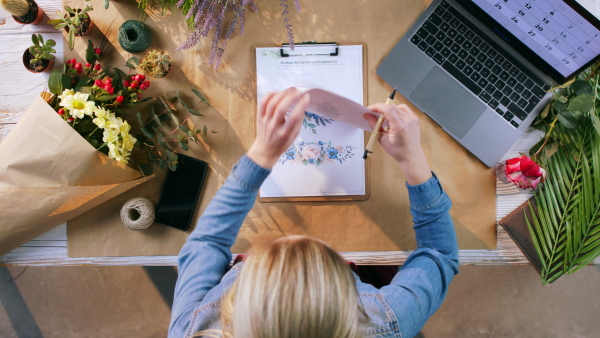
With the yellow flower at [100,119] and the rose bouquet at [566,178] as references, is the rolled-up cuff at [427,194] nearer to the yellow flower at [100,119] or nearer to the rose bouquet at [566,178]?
the rose bouquet at [566,178]

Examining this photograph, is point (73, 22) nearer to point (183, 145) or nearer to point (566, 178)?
point (183, 145)

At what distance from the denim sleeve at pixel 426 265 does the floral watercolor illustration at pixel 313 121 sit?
251 millimetres

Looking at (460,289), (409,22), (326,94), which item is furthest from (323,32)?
(460,289)

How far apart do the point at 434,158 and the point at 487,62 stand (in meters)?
0.25

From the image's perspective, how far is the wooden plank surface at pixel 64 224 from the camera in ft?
2.73

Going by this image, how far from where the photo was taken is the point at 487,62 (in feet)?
2.65

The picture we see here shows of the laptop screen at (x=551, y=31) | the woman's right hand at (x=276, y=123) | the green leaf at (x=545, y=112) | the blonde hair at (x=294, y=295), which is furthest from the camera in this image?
the green leaf at (x=545, y=112)

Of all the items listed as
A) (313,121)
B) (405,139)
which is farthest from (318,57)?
(405,139)

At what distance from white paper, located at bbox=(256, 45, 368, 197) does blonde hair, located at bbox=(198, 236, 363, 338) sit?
0.33 metres

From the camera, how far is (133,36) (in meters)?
0.80

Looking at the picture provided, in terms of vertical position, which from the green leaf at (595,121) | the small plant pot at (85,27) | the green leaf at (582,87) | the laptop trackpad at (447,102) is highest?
the green leaf at (582,87)

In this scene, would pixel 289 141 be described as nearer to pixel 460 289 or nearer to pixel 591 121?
pixel 591 121

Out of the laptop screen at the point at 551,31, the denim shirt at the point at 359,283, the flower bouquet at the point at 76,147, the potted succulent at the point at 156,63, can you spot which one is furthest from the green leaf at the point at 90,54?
the laptop screen at the point at 551,31

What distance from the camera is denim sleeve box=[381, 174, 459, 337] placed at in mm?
629
